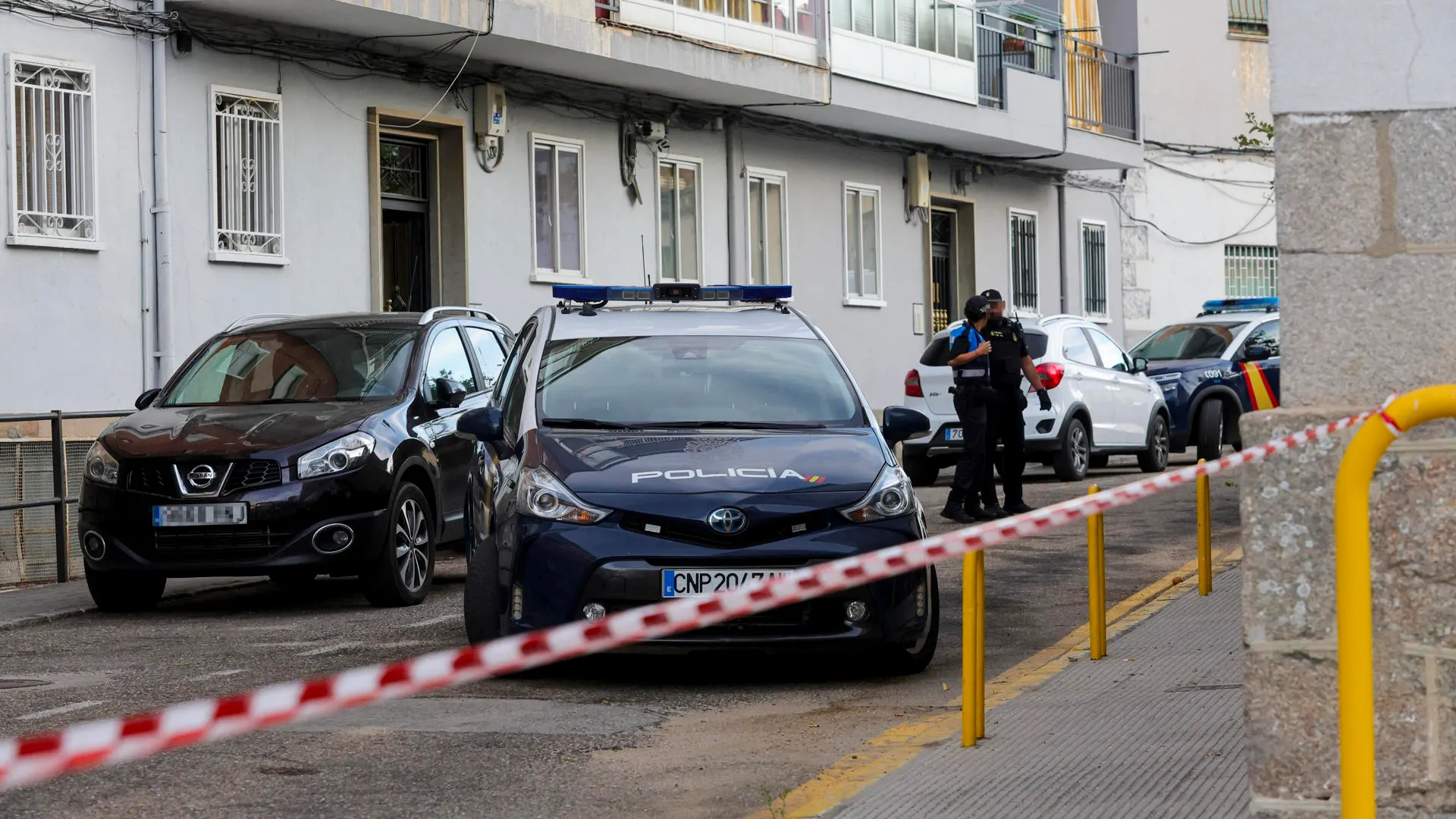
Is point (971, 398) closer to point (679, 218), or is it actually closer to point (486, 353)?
point (486, 353)

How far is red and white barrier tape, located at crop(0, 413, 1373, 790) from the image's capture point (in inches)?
100

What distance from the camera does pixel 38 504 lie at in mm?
13797

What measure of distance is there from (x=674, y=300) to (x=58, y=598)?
4694mm

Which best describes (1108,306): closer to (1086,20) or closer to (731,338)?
(1086,20)

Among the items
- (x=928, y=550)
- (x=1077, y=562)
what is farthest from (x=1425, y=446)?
(x=1077, y=562)

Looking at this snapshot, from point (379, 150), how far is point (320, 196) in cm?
146

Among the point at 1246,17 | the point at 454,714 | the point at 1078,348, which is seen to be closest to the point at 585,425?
the point at 454,714

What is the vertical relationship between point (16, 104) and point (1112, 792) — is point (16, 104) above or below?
above

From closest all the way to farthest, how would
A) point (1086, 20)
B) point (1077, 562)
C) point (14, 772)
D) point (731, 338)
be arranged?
point (14, 772) < point (731, 338) < point (1077, 562) < point (1086, 20)

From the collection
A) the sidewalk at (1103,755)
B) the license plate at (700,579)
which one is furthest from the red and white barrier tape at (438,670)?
the license plate at (700,579)

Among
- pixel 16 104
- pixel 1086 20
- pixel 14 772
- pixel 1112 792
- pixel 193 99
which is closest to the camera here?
pixel 14 772

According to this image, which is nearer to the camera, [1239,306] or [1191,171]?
[1239,306]

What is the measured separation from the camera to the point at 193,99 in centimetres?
1783

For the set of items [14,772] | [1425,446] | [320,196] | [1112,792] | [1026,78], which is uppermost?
[1026,78]
